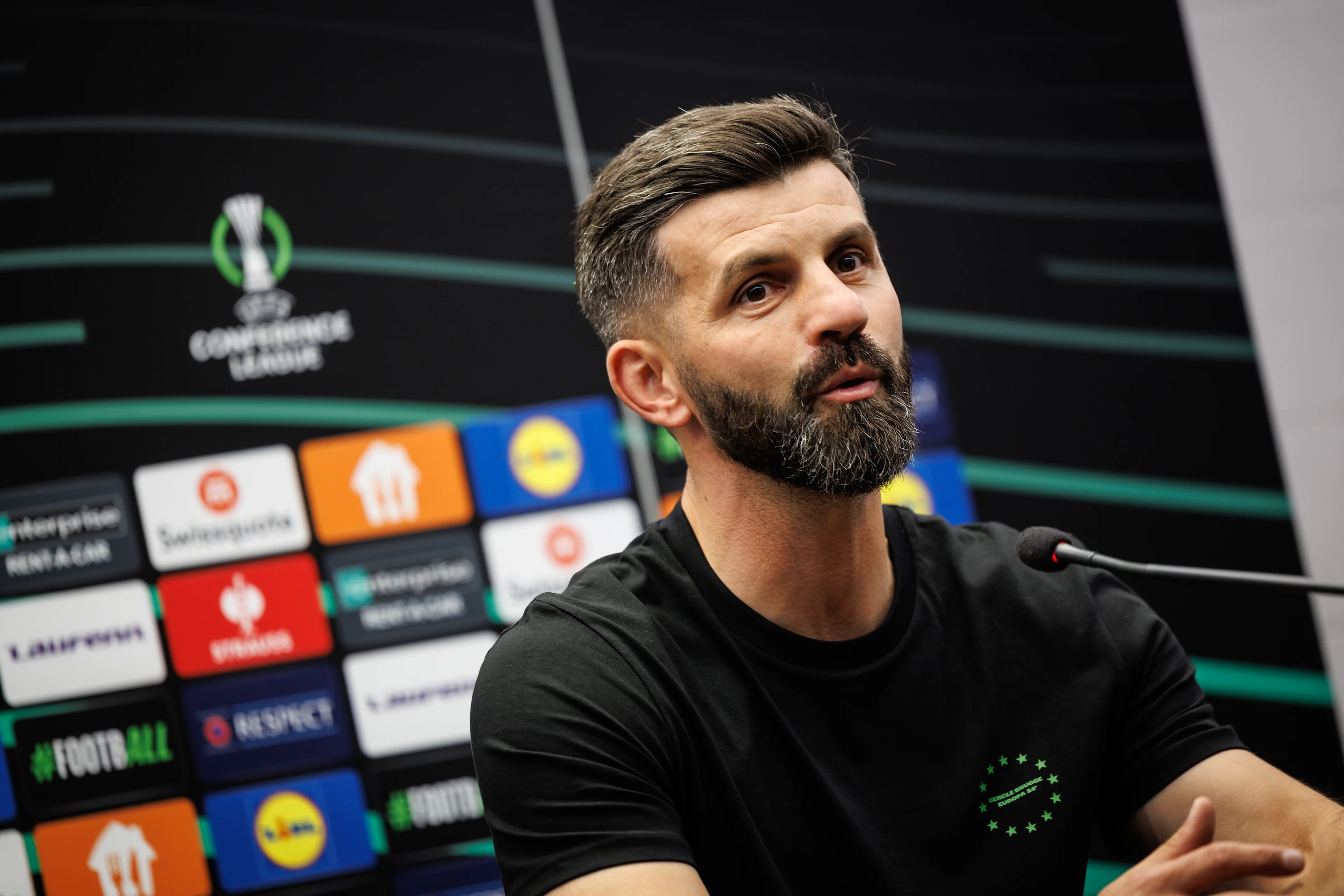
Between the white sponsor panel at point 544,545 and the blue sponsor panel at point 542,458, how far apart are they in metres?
0.03

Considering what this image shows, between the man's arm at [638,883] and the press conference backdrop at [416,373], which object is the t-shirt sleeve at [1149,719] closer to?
the man's arm at [638,883]

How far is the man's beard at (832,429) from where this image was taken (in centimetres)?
119

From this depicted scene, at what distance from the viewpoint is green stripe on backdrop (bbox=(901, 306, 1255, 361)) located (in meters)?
2.39

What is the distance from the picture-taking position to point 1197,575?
3.03ft

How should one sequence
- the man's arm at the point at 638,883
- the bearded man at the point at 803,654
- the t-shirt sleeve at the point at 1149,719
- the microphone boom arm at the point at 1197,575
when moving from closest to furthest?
the microphone boom arm at the point at 1197,575 < the man's arm at the point at 638,883 < the bearded man at the point at 803,654 < the t-shirt sleeve at the point at 1149,719

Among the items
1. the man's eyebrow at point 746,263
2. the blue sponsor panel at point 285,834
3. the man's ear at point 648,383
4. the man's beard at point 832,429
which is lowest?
the blue sponsor panel at point 285,834

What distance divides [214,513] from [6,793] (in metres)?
0.74

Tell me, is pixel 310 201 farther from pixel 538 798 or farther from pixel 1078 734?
pixel 1078 734

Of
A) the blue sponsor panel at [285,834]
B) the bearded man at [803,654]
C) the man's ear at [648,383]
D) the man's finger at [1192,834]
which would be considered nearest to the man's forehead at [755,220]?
the bearded man at [803,654]

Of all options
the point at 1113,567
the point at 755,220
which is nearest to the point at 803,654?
the point at 1113,567

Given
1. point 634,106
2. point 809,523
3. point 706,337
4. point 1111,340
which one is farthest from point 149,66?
point 1111,340

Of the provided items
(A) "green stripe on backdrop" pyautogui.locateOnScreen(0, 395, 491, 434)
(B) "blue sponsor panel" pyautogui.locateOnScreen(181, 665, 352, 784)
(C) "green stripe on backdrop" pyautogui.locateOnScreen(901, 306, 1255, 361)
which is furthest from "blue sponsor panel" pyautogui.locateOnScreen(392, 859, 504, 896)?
(C) "green stripe on backdrop" pyautogui.locateOnScreen(901, 306, 1255, 361)

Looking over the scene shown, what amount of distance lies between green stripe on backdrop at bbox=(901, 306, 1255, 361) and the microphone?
1282 millimetres

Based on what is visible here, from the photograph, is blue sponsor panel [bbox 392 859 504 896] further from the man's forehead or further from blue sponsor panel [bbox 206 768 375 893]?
the man's forehead
